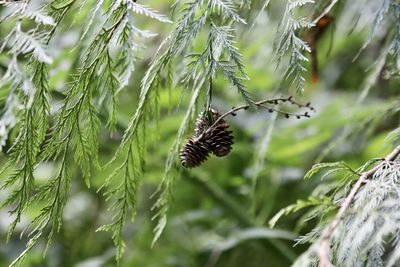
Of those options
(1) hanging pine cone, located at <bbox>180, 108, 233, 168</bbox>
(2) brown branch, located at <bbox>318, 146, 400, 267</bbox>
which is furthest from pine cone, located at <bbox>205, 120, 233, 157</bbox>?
(2) brown branch, located at <bbox>318, 146, 400, 267</bbox>

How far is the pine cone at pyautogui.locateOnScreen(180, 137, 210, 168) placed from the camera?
0.72 meters

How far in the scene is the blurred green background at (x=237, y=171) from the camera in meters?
1.51

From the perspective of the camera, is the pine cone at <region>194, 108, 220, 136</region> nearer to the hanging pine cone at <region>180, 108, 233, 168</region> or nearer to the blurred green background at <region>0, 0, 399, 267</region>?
the hanging pine cone at <region>180, 108, 233, 168</region>

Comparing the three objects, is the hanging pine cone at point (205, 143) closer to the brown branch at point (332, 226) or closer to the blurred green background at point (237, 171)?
the brown branch at point (332, 226)

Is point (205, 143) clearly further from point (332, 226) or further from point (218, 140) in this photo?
point (332, 226)

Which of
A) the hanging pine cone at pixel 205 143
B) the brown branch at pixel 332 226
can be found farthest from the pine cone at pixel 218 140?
the brown branch at pixel 332 226

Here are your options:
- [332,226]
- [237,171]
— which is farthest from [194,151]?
[237,171]

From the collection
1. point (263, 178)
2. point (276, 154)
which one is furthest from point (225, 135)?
point (263, 178)

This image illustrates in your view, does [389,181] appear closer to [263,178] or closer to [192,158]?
[192,158]

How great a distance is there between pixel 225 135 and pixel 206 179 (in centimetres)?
86

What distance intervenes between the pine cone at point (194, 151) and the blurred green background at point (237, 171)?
0.55 meters

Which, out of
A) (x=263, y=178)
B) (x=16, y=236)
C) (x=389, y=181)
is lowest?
(x=16, y=236)

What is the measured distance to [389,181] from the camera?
23.2 inches

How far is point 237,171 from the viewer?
1.90 m
